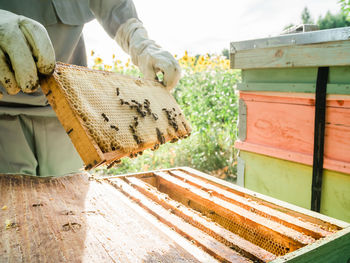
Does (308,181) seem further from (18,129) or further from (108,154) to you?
(18,129)

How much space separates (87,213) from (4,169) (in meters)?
0.88

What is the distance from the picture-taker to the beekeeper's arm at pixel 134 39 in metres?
2.17

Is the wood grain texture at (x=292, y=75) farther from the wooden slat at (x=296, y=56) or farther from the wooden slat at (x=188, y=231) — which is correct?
the wooden slat at (x=188, y=231)

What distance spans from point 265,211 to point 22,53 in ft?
4.94

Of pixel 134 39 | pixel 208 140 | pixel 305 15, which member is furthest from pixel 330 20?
pixel 134 39

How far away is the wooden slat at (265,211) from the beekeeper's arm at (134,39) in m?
0.83

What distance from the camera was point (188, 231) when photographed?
136 cm

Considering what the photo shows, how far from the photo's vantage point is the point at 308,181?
2.42m

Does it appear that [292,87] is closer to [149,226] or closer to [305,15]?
[149,226]

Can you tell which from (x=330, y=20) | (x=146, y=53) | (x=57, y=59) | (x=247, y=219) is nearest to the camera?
(x=247, y=219)

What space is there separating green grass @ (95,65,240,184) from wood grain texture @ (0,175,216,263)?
9.88ft

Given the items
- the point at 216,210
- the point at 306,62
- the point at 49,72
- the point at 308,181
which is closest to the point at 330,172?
the point at 308,181

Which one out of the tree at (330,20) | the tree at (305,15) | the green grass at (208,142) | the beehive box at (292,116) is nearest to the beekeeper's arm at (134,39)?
the beehive box at (292,116)

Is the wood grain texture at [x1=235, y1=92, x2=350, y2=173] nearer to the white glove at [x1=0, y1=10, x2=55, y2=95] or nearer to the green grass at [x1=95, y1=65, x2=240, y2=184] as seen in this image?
the green grass at [x1=95, y1=65, x2=240, y2=184]
